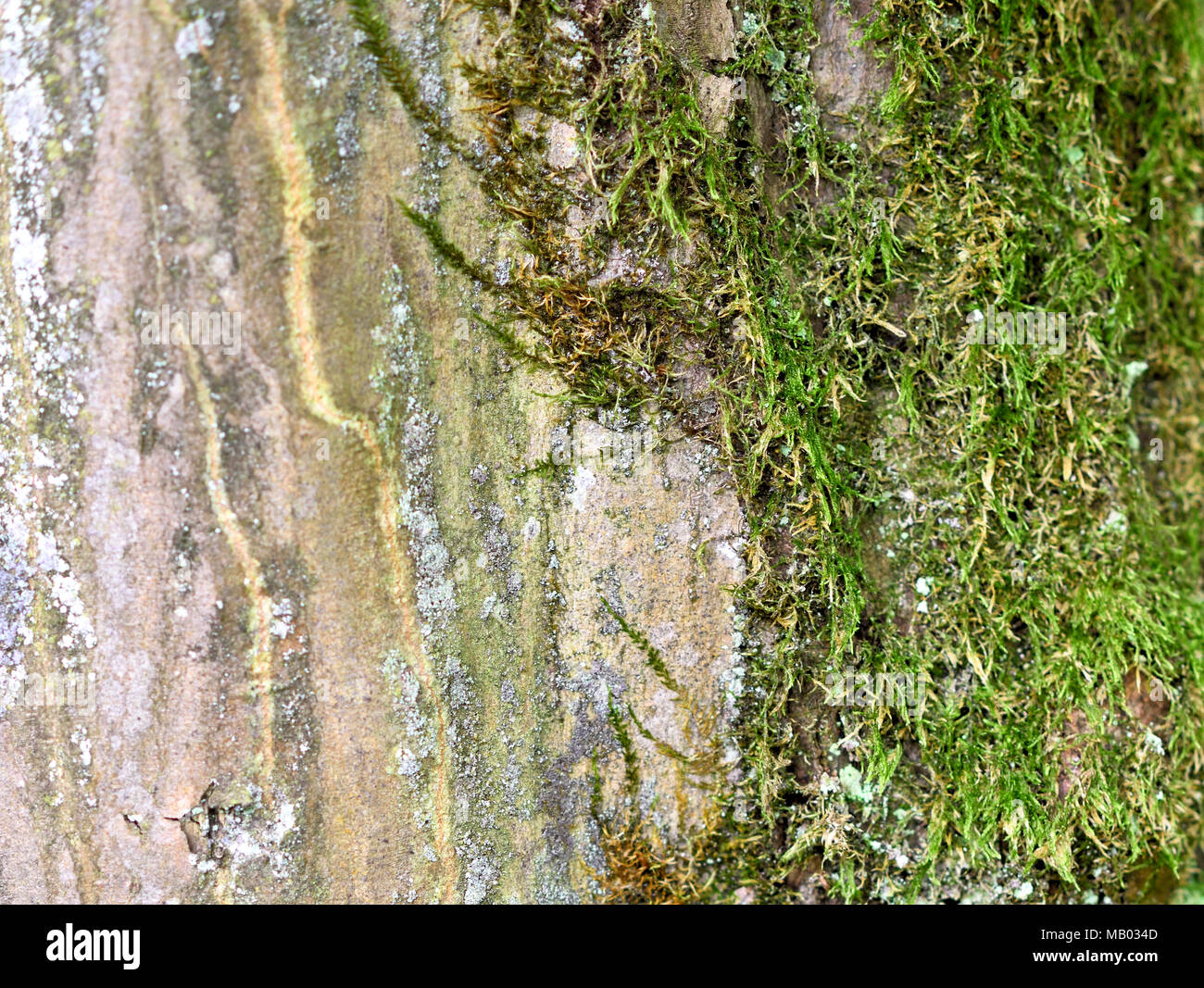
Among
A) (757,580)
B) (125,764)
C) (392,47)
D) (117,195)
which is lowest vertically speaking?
(125,764)

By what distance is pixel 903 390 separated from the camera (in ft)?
5.70

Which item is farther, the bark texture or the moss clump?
the moss clump

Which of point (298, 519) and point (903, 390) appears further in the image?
point (903, 390)

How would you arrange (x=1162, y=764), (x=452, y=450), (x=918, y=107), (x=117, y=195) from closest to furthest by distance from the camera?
(x=117, y=195)
(x=452, y=450)
(x=918, y=107)
(x=1162, y=764)

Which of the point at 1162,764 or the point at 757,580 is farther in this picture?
the point at 1162,764

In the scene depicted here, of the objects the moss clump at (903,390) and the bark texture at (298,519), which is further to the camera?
the moss clump at (903,390)

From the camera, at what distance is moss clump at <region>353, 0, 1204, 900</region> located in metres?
1.51

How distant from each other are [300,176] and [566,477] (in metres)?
0.81

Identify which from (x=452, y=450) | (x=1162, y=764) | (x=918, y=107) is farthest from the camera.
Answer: (x=1162, y=764)

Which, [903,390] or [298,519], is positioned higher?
[903,390]

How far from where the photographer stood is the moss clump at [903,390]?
1513mm

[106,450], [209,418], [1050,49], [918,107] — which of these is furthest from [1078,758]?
[106,450]

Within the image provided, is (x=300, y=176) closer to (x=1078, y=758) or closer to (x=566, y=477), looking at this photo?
(x=566, y=477)

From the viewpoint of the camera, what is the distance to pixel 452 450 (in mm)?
1506
